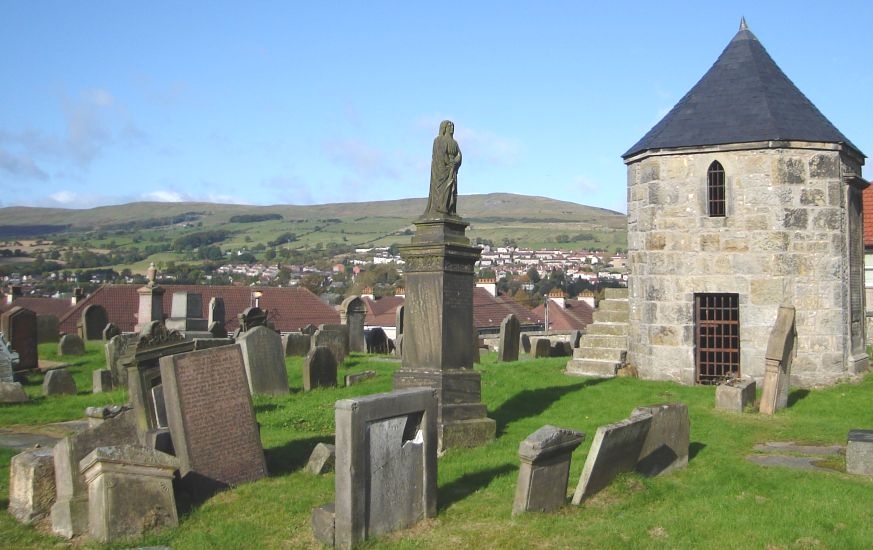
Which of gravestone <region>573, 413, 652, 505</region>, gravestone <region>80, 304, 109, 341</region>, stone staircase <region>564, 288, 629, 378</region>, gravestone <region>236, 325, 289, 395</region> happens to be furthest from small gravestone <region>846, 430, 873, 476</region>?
gravestone <region>80, 304, 109, 341</region>

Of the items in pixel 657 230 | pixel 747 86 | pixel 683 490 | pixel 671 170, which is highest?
pixel 747 86

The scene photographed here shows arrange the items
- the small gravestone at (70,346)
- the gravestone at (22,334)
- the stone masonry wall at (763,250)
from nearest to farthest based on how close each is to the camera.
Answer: the stone masonry wall at (763,250) < the gravestone at (22,334) < the small gravestone at (70,346)

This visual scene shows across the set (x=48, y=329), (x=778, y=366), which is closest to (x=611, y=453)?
(x=778, y=366)

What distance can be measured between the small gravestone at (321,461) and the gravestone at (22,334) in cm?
1265

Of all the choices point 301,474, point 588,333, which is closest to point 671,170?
point 588,333

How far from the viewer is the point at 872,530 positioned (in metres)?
7.54

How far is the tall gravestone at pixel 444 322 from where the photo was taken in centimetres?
1156

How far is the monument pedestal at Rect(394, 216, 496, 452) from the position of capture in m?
11.6

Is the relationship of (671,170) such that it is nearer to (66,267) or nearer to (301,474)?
(301,474)

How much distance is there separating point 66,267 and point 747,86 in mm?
110833

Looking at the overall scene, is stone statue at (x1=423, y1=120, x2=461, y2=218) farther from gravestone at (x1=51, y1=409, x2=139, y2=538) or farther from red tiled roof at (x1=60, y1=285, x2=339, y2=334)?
red tiled roof at (x1=60, y1=285, x2=339, y2=334)

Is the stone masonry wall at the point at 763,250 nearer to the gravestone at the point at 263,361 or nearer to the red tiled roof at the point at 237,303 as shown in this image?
A: the gravestone at the point at 263,361

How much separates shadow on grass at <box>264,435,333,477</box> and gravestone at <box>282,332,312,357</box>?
10.3 m

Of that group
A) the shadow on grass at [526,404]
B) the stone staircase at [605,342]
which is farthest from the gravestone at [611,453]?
the stone staircase at [605,342]
